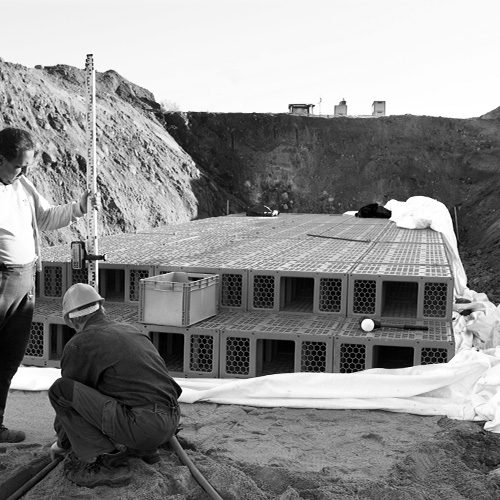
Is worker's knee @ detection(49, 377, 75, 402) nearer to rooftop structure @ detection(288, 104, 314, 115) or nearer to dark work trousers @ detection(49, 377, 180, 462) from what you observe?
dark work trousers @ detection(49, 377, 180, 462)

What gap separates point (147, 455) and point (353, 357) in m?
2.34

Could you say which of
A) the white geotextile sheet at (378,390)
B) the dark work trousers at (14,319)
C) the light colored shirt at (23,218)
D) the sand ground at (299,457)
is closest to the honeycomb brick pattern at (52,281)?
the sand ground at (299,457)

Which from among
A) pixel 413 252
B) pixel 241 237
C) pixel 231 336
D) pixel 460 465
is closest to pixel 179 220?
pixel 241 237

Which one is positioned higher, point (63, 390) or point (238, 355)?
point (63, 390)

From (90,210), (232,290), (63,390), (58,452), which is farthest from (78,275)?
(63,390)

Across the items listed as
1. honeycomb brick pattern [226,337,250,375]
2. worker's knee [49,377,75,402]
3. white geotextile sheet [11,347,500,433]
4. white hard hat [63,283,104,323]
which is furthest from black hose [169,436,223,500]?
honeycomb brick pattern [226,337,250,375]

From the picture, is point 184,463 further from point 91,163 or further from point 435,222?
point 435,222

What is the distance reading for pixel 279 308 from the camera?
20.0 feet

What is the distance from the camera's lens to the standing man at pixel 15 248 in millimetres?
3713

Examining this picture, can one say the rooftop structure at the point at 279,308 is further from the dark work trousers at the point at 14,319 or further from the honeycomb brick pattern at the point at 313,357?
the dark work trousers at the point at 14,319

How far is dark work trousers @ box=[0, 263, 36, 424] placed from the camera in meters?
3.81

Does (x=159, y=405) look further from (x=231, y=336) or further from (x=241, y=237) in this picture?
(x=241, y=237)

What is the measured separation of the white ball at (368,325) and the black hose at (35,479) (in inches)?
107

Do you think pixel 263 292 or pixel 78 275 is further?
pixel 78 275
